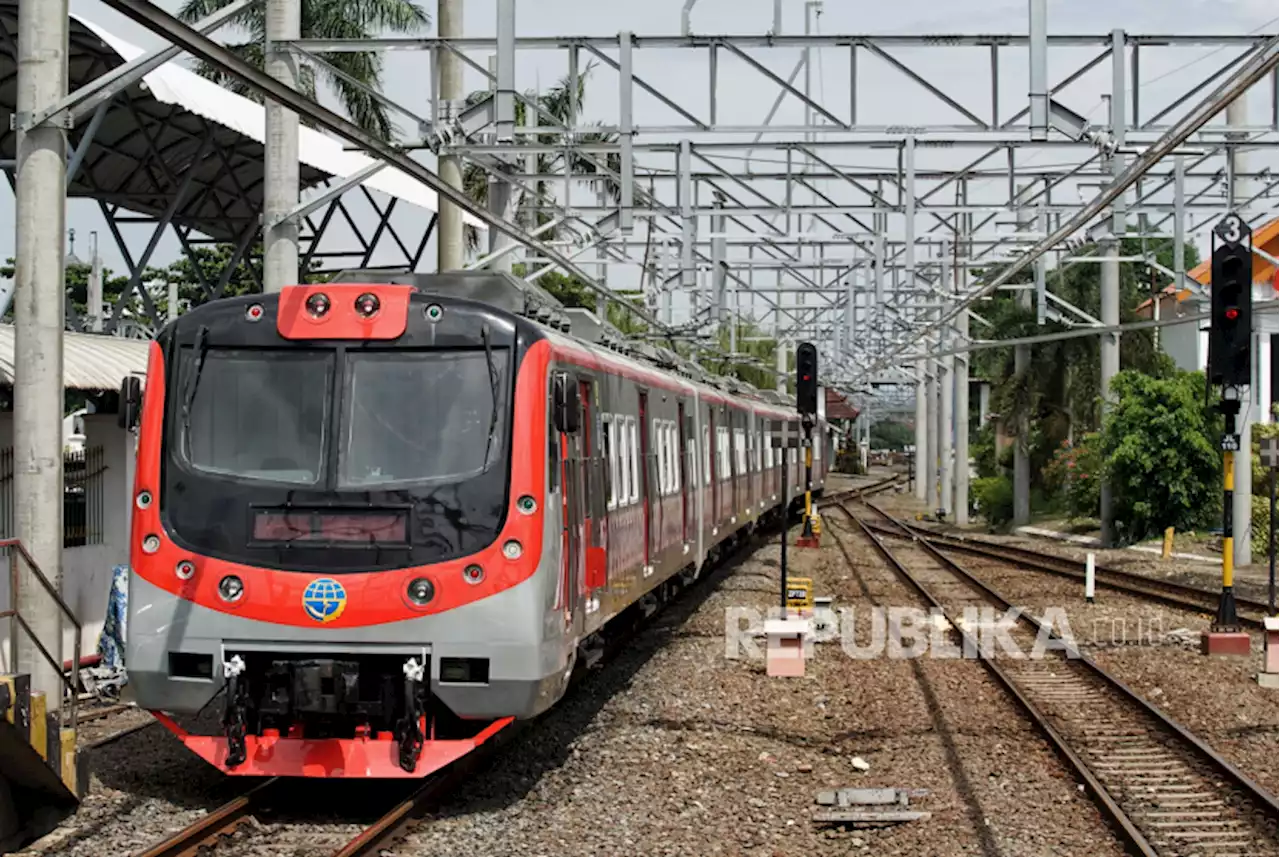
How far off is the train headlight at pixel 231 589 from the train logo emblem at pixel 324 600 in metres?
0.35

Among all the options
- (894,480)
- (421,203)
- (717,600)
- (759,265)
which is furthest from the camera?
(894,480)

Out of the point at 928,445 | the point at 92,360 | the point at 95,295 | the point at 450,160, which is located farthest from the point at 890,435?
the point at 92,360

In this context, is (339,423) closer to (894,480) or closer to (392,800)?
(392,800)

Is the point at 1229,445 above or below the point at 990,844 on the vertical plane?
above

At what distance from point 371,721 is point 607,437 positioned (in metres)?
3.43

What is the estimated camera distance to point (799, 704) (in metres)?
13.2

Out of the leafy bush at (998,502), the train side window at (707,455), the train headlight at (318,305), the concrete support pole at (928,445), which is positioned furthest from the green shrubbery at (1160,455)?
the train headlight at (318,305)

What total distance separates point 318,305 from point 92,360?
545 cm

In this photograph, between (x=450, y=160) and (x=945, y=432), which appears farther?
(x=945, y=432)

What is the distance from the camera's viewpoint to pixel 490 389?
9.28m

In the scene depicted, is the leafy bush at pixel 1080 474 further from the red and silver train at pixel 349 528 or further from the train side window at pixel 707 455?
the red and silver train at pixel 349 528

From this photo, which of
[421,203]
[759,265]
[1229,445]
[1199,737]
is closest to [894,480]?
[759,265]

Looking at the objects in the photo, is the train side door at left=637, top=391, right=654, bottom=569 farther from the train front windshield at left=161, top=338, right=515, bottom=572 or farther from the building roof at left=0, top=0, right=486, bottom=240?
the building roof at left=0, top=0, right=486, bottom=240

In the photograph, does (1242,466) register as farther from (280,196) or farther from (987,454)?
(987,454)
